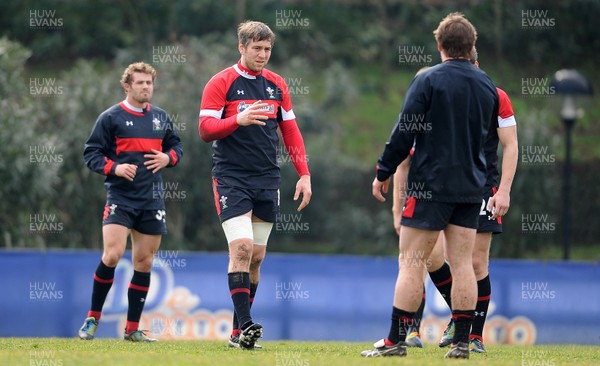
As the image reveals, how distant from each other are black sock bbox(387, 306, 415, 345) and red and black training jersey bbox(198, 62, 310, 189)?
184cm

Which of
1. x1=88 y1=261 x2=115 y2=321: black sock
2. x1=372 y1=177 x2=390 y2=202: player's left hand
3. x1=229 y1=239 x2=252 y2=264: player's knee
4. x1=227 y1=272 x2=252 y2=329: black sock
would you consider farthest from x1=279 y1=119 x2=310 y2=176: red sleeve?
x1=88 y1=261 x2=115 y2=321: black sock

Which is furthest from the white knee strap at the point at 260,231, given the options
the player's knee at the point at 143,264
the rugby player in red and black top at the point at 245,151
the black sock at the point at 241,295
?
the player's knee at the point at 143,264

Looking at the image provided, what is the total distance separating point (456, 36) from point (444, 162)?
924 millimetres

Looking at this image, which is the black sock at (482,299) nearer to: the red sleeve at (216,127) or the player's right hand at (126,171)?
the red sleeve at (216,127)

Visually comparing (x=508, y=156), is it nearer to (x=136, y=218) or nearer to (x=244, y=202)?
(x=244, y=202)

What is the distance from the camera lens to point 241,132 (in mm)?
8586

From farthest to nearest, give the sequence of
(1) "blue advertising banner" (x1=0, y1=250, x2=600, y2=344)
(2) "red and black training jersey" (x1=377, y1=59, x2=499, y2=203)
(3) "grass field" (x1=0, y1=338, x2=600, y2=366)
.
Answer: (1) "blue advertising banner" (x1=0, y1=250, x2=600, y2=344) < (2) "red and black training jersey" (x1=377, y1=59, x2=499, y2=203) < (3) "grass field" (x1=0, y1=338, x2=600, y2=366)

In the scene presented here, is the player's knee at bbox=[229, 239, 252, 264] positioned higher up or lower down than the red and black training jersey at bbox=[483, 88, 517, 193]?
lower down

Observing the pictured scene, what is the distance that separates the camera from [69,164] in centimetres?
2358

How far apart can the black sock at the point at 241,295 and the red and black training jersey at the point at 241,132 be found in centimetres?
79

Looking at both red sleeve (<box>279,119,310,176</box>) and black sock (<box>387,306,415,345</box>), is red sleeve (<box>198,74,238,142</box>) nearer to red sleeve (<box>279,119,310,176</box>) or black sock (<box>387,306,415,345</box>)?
red sleeve (<box>279,119,310,176</box>)

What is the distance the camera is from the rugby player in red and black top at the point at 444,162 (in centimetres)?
725

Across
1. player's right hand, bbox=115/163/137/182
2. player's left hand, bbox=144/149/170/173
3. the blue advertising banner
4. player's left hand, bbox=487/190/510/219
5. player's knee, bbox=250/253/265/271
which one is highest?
player's left hand, bbox=144/149/170/173

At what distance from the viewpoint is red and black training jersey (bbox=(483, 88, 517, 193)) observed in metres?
8.28
